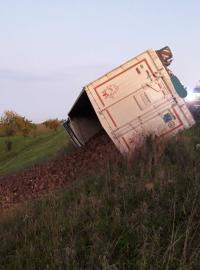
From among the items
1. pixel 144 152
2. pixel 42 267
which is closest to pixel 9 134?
pixel 144 152

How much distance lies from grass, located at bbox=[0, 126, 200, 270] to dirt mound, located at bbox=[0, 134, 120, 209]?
8.58ft

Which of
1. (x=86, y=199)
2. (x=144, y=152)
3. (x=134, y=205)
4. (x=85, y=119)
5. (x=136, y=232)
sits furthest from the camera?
(x=85, y=119)

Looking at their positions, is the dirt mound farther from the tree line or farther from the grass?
the tree line

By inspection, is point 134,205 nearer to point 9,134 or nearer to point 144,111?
point 144,111

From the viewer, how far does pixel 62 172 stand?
1472cm

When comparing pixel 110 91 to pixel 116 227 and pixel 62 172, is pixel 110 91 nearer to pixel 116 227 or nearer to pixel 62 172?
pixel 62 172

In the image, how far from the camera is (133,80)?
14.2 meters

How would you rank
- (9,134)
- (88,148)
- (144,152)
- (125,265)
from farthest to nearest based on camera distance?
(9,134) < (88,148) < (144,152) < (125,265)

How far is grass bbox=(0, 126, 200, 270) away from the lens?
5988 mm

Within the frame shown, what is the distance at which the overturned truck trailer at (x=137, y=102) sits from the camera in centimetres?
1402

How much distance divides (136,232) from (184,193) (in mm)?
1395

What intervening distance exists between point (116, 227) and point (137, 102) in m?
7.44

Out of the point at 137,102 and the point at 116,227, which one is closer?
the point at 116,227

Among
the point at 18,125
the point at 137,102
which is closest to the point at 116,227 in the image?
the point at 137,102
